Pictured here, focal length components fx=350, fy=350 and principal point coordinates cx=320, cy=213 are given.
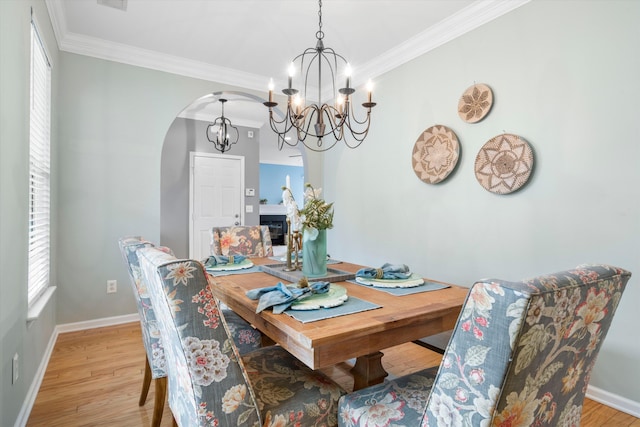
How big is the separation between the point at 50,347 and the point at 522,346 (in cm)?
316

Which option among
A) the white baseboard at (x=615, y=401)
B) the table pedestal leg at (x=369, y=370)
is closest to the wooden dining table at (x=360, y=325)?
the table pedestal leg at (x=369, y=370)

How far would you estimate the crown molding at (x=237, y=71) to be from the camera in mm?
2480

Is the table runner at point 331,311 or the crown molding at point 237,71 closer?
the table runner at point 331,311

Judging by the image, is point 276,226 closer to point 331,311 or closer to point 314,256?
point 314,256

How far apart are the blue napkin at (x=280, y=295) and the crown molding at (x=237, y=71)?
2.29 metres

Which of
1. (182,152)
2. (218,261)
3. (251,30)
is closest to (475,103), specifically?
(251,30)

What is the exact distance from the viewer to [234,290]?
1.62 m

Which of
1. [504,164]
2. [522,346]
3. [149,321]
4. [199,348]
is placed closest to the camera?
[522,346]

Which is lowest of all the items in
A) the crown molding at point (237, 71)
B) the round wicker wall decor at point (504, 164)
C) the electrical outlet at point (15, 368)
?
the electrical outlet at point (15, 368)

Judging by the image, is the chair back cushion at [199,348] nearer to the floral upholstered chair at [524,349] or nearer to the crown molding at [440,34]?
the floral upholstered chair at [524,349]

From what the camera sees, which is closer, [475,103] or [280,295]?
[280,295]

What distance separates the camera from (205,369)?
3.32 feet

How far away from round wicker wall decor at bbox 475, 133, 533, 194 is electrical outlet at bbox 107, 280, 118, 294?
3.21m

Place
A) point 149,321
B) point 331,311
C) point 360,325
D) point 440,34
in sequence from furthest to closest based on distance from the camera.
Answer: point 440,34 → point 149,321 → point 331,311 → point 360,325
